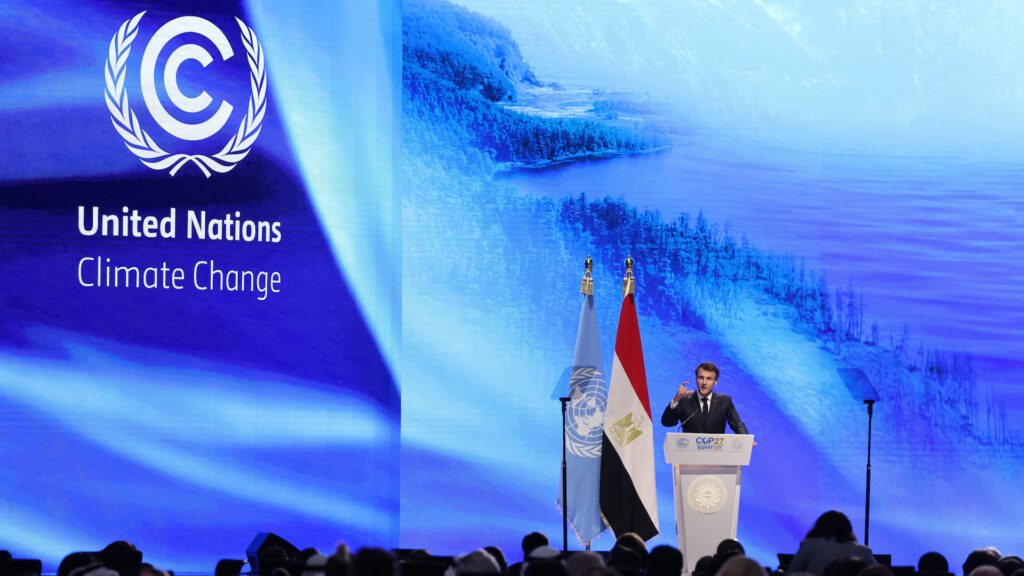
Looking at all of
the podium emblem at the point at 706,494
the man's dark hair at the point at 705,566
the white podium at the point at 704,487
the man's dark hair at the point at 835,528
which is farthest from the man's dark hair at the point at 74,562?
the podium emblem at the point at 706,494

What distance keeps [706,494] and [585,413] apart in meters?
1.19

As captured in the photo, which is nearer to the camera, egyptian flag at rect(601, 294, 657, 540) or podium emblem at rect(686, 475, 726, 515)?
podium emblem at rect(686, 475, 726, 515)

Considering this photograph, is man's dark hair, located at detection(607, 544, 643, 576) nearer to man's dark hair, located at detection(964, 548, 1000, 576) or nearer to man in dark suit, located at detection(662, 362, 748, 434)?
man's dark hair, located at detection(964, 548, 1000, 576)

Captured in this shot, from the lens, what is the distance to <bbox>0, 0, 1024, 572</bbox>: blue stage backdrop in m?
8.01

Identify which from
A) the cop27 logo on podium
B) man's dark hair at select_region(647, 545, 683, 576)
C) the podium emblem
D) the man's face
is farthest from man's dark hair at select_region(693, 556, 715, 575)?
the cop27 logo on podium

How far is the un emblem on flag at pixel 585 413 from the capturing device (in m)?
8.14

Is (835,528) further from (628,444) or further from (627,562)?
(628,444)

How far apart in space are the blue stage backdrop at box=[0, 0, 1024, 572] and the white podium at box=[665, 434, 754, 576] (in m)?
1.42

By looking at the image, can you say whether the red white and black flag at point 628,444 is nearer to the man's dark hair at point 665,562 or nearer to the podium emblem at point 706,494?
the podium emblem at point 706,494

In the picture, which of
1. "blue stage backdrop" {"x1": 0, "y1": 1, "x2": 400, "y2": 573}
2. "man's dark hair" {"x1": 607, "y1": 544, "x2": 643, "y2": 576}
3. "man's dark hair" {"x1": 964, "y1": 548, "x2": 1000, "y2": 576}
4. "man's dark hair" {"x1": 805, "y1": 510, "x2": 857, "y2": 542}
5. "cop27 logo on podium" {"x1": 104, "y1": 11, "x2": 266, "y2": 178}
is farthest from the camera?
"cop27 logo on podium" {"x1": 104, "y1": 11, "x2": 266, "y2": 178}

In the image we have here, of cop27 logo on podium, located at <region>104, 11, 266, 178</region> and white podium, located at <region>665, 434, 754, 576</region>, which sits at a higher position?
cop27 logo on podium, located at <region>104, 11, 266, 178</region>

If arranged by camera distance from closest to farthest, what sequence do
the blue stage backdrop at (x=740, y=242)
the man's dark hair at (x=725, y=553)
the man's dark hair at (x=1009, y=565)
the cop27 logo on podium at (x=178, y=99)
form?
the man's dark hair at (x=725, y=553), the man's dark hair at (x=1009, y=565), the cop27 logo on podium at (x=178, y=99), the blue stage backdrop at (x=740, y=242)

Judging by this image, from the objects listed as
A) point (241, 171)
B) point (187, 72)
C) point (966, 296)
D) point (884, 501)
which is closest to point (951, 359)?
point (966, 296)

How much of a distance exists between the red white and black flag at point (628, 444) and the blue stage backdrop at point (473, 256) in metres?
0.69
